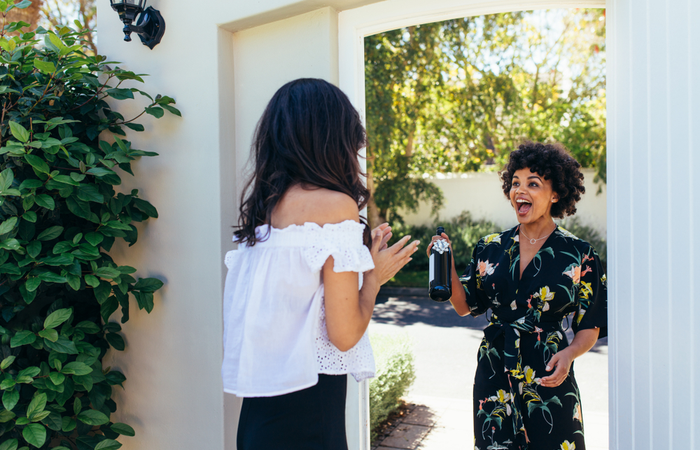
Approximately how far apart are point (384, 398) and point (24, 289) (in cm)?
255

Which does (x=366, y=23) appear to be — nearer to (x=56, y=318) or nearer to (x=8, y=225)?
(x=8, y=225)

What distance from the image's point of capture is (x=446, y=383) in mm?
5109

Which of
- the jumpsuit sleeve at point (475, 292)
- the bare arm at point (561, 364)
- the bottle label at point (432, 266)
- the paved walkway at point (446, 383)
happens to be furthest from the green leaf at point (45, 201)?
the paved walkway at point (446, 383)

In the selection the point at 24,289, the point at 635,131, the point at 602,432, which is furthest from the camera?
the point at 602,432

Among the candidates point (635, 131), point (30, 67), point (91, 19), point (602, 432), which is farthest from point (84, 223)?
point (91, 19)

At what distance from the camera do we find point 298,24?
2.29 metres

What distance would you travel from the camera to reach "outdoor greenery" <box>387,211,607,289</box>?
11656mm

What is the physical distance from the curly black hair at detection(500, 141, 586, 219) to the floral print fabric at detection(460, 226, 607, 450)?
0.22 m

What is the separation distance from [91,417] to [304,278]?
4.96ft

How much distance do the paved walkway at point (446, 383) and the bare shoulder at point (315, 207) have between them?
266 centimetres

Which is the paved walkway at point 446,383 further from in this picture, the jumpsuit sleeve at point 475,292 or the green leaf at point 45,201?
the green leaf at point 45,201

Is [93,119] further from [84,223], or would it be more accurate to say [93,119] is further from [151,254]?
[151,254]

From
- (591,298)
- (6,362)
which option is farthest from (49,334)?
(591,298)

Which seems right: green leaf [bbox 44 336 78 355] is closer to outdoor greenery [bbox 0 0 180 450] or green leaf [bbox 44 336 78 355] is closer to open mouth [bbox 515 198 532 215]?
outdoor greenery [bbox 0 0 180 450]
